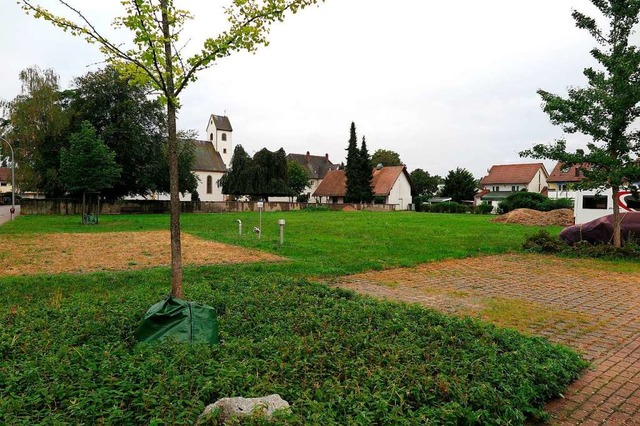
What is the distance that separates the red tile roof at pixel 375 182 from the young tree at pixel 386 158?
58.6 feet

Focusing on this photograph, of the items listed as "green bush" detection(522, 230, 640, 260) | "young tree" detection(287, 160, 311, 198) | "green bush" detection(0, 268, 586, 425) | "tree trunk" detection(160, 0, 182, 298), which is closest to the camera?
"green bush" detection(0, 268, 586, 425)

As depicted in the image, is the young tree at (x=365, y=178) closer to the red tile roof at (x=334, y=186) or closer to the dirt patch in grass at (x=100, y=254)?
the red tile roof at (x=334, y=186)

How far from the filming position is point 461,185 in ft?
226

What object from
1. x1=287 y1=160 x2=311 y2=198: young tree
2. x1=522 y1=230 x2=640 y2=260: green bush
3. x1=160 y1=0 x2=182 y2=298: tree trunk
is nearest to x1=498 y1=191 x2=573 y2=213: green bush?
x1=522 y1=230 x2=640 y2=260: green bush

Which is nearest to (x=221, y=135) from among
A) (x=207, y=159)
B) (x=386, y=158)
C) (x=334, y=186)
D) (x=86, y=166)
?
(x=207, y=159)

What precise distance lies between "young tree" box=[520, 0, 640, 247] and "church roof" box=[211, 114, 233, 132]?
81290mm

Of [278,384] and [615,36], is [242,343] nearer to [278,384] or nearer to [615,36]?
[278,384]

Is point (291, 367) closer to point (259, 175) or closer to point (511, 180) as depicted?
point (259, 175)

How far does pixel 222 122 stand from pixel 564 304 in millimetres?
88845

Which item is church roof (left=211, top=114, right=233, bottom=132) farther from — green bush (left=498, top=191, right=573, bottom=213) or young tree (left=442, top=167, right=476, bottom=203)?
green bush (left=498, top=191, right=573, bottom=213)

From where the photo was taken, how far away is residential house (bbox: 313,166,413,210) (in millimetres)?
69500

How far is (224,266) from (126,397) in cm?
749

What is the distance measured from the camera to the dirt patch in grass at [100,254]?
10539mm

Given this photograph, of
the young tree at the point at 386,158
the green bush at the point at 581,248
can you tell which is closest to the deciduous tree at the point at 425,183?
the young tree at the point at 386,158
